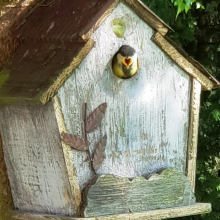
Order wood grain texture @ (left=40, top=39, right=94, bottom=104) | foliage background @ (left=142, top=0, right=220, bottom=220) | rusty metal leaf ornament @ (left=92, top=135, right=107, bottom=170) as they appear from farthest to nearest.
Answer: foliage background @ (left=142, top=0, right=220, bottom=220)
rusty metal leaf ornament @ (left=92, top=135, right=107, bottom=170)
wood grain texture @ (left=40, top=39, right=94, bottom=104)

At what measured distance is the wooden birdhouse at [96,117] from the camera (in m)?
1.76

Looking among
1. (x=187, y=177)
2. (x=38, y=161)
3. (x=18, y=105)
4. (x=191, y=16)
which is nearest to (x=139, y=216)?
(x=187, y=177)

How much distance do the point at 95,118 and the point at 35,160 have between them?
23 cm

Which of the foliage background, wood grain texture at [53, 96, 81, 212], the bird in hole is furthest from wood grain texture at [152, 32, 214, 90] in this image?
the foliage background

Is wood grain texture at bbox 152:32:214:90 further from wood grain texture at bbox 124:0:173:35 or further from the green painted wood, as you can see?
the green painted wood

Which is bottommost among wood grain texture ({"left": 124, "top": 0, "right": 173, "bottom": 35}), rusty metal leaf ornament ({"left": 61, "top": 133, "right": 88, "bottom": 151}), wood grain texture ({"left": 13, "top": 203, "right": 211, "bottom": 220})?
wood grain texture ({"left": 13, "top": 203, "right": 211, "bottom": 220})

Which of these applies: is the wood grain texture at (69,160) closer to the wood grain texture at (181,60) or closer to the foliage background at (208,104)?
the wood grain texture at (181,60)

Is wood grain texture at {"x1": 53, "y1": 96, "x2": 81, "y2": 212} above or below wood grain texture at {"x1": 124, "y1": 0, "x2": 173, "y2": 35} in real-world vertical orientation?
below

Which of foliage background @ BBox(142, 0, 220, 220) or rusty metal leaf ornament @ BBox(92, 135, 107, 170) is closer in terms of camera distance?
rusty metal leaf ornament @ BBox(92, 135, 107, 170)

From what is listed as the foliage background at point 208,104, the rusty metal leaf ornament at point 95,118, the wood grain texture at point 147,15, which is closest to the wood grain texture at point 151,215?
the rusty metal leaf ornament at point 95,118

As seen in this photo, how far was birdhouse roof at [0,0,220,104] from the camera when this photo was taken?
173cm

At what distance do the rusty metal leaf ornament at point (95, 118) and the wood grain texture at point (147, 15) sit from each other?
278 mm

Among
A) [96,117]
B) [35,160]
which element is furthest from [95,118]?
[35,160]

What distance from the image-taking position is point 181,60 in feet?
6.38
